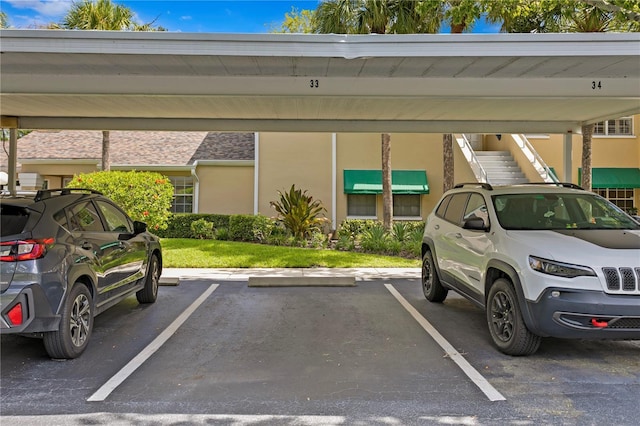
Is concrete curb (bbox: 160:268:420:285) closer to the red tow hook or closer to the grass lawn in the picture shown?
the grass lawn

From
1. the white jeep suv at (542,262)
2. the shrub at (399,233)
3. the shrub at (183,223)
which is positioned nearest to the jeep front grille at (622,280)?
the white jeep suv at (542,262)

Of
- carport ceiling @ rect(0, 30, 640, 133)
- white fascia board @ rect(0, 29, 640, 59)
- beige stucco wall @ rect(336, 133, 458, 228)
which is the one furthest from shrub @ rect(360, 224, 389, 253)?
white fascia board @ rect(0, 29, 640, 59)

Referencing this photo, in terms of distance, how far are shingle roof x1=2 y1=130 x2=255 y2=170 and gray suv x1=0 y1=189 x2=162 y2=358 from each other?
505 inches

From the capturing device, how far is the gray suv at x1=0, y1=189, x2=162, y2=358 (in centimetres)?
417

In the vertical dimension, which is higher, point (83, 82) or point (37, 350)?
point (83, 82)

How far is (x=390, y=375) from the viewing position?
4.45 m

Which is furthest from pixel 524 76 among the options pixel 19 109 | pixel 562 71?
pixel 19 109

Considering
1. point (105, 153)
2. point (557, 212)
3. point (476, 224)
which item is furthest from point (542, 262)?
point (105, 153)

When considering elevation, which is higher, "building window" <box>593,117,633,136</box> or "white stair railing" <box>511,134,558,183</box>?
"building window" <box>593,117,633,136</box>

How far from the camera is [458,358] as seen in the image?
4.93 metres

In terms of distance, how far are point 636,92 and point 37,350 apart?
8.69 metres

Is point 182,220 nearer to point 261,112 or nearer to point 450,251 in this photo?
point 261,112

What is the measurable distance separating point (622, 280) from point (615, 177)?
1640 centimetres

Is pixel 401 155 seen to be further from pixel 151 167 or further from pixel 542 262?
pixel 542 262
